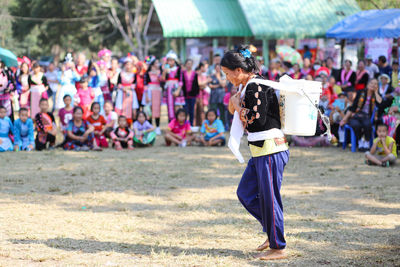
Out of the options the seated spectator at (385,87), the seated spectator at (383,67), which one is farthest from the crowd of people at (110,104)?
the seated spectator at (383,67)

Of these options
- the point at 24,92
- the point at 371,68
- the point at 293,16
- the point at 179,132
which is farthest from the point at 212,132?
the point at 293,16

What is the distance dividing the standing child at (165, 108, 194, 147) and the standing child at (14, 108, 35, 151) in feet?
8.50

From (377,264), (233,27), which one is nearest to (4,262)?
(377,264)

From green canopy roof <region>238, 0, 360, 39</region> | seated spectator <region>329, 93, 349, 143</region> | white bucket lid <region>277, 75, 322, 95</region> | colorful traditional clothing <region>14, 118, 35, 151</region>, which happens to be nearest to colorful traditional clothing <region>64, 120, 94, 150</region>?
colorful traditional clothing <region>14, 118, 35, 151</region>

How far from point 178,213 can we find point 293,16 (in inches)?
615

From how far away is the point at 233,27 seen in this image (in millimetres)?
20141

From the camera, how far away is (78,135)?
431 inches

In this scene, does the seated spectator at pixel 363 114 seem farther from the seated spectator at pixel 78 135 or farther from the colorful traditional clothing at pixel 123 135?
the seated spectator at pixel 78 135

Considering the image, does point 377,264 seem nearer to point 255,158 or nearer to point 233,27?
point 255,158

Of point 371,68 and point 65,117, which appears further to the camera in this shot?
point 371,68

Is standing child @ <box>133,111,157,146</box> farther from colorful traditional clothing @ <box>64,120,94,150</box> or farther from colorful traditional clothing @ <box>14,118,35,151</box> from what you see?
→ colorful traditional clothing @ <box>14,118,35,151</box>

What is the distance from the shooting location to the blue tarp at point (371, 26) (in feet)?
43.9

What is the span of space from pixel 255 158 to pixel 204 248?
98 cm

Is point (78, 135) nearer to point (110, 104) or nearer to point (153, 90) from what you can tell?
point (110, 104)
